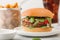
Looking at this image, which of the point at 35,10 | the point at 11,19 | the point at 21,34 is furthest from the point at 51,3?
the point at 21,34

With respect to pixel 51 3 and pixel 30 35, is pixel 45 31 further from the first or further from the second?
pixel 51 3

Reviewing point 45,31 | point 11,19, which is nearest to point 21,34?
point 45,31

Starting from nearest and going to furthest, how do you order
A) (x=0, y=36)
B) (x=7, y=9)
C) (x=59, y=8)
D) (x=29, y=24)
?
(x=0, y=36) < (x=29, y=24) < (x=7, y=9) < (x=59, y=8)

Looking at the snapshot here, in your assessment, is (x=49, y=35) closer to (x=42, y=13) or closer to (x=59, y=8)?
(x=42, y=13)

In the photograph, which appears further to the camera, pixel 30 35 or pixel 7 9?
pixel 7 9

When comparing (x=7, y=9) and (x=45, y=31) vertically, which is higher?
(x=7, y=9)

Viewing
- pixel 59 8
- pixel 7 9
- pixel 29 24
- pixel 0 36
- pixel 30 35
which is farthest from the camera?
pixel 59 8
